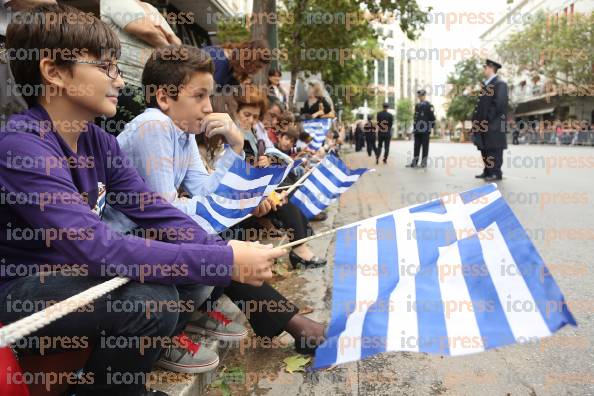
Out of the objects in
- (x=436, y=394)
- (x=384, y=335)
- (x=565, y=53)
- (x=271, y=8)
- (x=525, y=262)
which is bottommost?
(x=436, y=394)

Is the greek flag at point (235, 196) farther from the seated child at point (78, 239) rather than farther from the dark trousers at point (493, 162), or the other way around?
the dark trousers at point (493, 162)

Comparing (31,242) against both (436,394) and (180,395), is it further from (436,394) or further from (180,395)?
(436,394)

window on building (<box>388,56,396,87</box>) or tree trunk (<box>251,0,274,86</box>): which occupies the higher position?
window on building (<box>388,56,396,87</box>)

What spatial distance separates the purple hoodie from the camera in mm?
1570

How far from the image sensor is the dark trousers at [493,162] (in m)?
9.53

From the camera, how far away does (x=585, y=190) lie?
7590mm

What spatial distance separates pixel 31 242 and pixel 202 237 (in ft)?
2.15

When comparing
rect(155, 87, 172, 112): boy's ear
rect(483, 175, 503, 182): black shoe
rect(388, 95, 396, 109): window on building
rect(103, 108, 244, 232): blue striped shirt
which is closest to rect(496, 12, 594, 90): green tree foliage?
rect(483, 175, 503, 182): black shoe

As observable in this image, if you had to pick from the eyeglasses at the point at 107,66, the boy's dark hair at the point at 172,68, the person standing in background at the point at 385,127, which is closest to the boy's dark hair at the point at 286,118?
the boy's dark hair at the point at 172,68

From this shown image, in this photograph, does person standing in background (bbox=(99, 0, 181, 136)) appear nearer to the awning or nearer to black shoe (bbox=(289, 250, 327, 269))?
black shoe (bbox=(289, 250, 327, 269))

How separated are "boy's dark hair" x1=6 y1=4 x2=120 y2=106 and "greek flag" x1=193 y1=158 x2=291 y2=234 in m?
0.98

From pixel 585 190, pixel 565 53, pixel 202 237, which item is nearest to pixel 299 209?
pixel 202 237

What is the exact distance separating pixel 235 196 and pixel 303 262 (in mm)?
1430

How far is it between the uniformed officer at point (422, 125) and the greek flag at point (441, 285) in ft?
38.4
